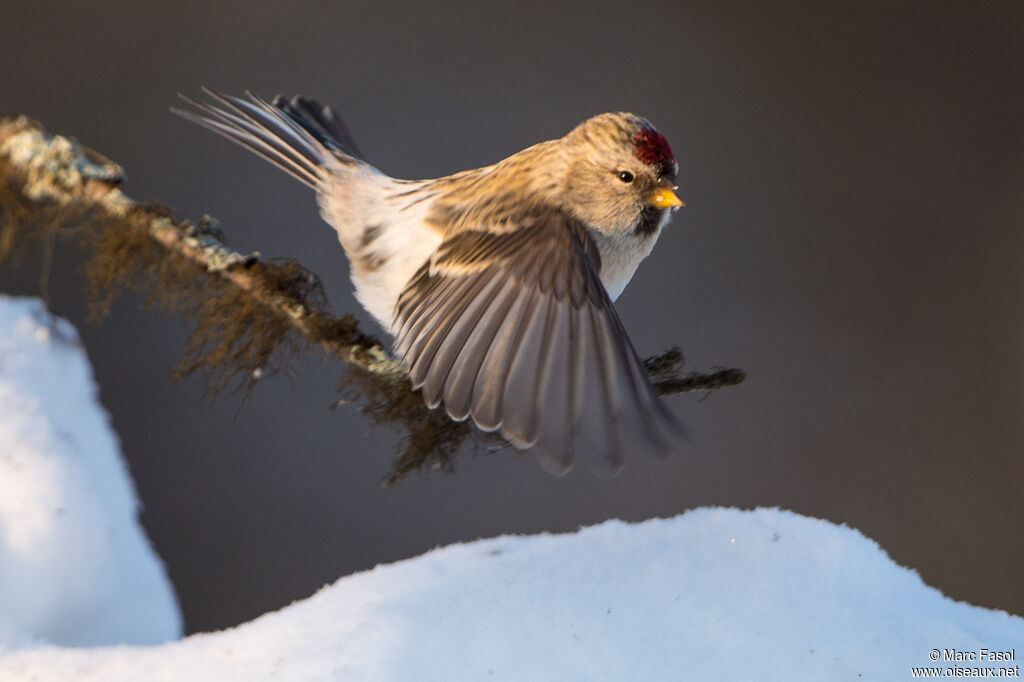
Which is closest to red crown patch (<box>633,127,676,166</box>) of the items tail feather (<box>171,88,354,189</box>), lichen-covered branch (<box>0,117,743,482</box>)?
lichen-covered branch (<box>0,117,743,482</box>)

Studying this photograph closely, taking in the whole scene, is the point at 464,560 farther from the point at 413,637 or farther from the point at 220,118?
the point at 220,118

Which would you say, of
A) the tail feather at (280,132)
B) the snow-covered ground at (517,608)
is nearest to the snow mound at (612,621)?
the snow-covered ground at (517,608)

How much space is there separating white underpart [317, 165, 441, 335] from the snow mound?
24 cm

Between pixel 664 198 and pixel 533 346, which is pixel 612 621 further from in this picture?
pixel 664 198

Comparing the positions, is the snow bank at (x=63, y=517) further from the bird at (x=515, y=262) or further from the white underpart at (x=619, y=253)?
the white underpart at (x=619, y=253)

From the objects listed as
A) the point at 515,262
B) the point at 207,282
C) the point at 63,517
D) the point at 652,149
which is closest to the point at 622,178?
the point at 652,149

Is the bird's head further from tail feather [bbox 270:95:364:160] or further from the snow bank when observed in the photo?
the snow bank

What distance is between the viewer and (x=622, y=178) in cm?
78

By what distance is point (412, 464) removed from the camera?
0.70 metres

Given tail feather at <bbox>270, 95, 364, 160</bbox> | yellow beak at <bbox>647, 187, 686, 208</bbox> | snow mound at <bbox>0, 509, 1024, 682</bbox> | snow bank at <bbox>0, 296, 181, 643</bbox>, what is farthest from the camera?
tail feather at <bbox>270, 95, 364, 160</bbox>

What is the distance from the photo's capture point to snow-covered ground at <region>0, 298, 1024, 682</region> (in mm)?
504

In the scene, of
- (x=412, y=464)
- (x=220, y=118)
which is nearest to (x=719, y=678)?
(x=412, y=464)

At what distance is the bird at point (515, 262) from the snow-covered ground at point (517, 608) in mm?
95

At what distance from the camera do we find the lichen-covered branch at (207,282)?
2.24ft
